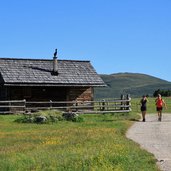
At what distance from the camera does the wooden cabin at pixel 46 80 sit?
134 ft

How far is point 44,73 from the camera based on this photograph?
42.5 meters

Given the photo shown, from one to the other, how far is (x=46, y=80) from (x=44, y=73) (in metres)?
Answer: 1.32

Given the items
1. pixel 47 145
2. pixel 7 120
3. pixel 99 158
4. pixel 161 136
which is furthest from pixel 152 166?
pixel 7 120

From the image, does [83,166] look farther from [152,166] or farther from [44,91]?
[44,91]

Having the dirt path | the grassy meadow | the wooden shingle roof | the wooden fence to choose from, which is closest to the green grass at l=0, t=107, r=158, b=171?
the grassy meadow

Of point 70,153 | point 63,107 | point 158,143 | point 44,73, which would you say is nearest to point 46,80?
point 44,73

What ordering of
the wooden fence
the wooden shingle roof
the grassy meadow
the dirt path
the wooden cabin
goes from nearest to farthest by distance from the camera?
1. the grassy meadow
2. the dirt path
3. the wooden fence
4. the wooden shingle roof
5. the wooden cabin

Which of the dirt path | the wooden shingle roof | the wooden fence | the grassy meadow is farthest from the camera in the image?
the wooden shingle roof

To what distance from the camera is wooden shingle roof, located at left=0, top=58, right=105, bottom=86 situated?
40656 millimetres

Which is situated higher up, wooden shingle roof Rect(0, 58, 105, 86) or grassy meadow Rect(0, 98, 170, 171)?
wooden shingle roof Rect(0, 58, 105, 86)

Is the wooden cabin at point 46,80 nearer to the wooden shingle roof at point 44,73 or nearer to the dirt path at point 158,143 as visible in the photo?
the wooden shingle roof at point 44,73

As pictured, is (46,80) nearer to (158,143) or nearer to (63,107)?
(63,107)

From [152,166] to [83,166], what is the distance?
5.74ft

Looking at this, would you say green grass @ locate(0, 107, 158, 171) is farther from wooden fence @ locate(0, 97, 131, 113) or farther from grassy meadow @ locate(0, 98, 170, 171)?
wooden fence @ locate(0, 97, 131, 113)
